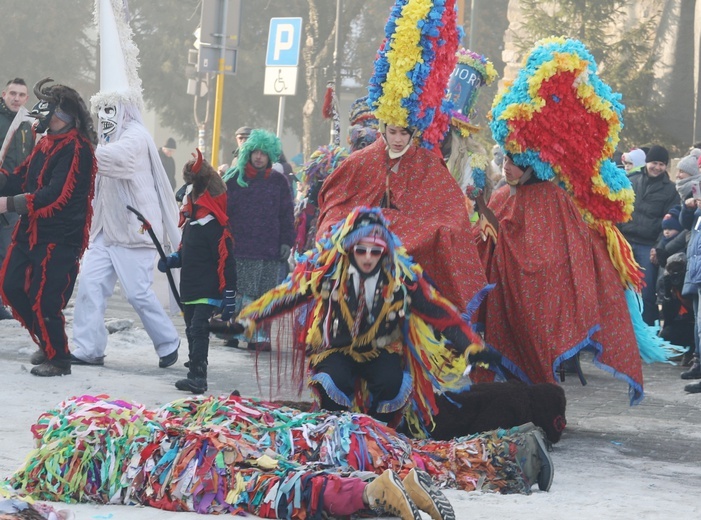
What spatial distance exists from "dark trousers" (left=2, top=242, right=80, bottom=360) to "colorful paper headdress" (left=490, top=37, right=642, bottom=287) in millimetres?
3058

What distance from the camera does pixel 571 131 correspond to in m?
7.77

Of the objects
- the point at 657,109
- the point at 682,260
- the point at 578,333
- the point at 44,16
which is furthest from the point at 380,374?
the point at 44,16

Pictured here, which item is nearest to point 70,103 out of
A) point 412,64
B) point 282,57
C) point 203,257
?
point 203,257

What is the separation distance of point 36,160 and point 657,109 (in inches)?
633

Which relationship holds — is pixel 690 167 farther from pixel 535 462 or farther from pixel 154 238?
pixel 535 462

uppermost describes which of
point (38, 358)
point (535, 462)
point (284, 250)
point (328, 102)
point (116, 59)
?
point (116, 59)

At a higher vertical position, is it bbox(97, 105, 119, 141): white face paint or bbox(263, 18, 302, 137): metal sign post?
bbox(263, 18, 302, 137): metal sign post

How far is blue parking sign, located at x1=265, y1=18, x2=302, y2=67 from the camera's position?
52.0 ft

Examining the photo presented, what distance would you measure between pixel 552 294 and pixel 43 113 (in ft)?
12.1

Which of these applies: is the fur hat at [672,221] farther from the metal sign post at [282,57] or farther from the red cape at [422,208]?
the metal sign post at [282,57]

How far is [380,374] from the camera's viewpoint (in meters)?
5.95

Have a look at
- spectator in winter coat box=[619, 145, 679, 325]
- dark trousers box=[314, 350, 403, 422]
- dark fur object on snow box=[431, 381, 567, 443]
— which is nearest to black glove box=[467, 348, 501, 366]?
dark trousers box=[314, 350, 403, 422]

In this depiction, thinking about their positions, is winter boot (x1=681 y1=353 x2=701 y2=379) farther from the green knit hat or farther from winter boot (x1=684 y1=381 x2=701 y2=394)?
the green knit hat

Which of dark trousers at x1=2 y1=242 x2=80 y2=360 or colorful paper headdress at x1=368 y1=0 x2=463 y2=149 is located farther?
dark trousers at x1=2 y1=242 x2=80 y2=360
